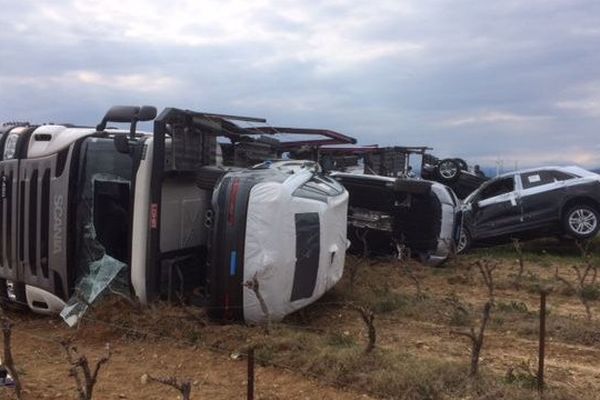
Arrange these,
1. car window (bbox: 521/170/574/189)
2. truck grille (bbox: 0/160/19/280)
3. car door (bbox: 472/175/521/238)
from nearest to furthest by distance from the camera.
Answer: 1. truck grille (bbox: 0/160/19/280)
2. car window (bbox: 521/170/574/189)
3. car door (bbox: 472/175/521/238)

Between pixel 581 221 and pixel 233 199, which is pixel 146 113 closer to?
pixel 233 199

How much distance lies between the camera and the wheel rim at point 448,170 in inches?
653

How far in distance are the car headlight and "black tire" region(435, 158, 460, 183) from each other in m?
11.0

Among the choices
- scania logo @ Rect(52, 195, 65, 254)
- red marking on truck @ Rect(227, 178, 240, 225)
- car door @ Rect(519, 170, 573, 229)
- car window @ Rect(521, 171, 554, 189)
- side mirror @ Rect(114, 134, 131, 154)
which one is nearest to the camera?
red marking on truck @ Rect(227, 178, 240, 225)

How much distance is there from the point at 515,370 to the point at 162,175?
11.7 ft

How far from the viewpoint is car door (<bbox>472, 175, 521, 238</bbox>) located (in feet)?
46.7

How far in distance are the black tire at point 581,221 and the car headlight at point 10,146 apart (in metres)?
10.2

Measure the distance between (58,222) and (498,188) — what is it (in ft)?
33.4

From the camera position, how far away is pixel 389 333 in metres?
6.76

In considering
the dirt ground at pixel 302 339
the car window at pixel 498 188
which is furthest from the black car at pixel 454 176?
the dirt ground at pixel 302 339

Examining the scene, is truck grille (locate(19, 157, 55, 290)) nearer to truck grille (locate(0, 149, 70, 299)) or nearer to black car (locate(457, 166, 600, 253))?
truck grille (locate(0, 149, 70, 299))

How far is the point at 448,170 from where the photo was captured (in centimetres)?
1669

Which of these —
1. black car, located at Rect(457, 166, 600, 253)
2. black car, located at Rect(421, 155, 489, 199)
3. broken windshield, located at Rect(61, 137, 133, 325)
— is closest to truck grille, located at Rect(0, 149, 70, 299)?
broken windshield, located at Rect(61, 137, 133, 325)

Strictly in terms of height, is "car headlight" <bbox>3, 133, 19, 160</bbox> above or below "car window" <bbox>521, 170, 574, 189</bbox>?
above
